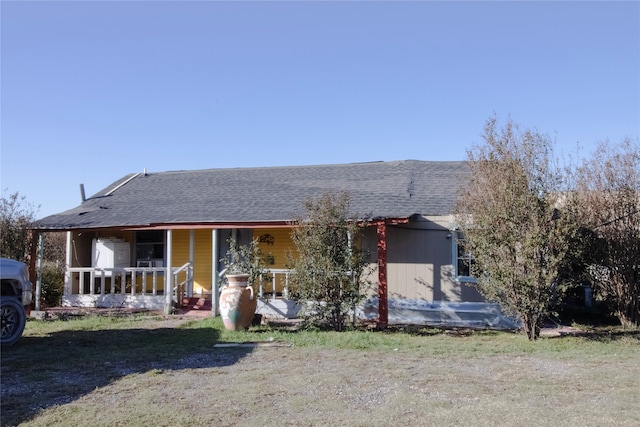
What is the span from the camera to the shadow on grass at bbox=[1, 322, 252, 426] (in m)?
6.23

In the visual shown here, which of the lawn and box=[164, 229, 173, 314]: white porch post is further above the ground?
box=[164, 229, 173, 314]: white porch post

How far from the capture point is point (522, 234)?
9.80m

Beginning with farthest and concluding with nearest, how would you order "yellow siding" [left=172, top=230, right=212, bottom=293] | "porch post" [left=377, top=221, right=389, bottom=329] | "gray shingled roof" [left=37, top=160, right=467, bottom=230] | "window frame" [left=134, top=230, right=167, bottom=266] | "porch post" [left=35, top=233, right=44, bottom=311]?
"window frame" [left=134, top=230, right=167, bottom=266], "yellow siding" [left=172, top=230, right=212, bottom=293], "porch post" [left=35, top=233, right=44, bottom=311], "gray shingled roof" [left=37, top=160, right=467, bottom=230], "porch post" [left=377, top=221, right=389, bottom=329]

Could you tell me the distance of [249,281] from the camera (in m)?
11.6

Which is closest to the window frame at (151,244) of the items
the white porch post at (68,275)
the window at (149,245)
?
the window at (149,245)

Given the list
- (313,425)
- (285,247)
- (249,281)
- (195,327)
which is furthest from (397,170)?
(313,425)

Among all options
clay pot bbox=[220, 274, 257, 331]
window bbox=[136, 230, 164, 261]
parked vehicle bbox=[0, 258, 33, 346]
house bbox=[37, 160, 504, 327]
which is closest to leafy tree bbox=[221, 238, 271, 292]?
house bbox=[37, 160, 504, 327]

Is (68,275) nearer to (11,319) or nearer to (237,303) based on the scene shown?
(11,319)

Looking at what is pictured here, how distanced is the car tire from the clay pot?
354 cm

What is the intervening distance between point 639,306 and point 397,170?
699cm

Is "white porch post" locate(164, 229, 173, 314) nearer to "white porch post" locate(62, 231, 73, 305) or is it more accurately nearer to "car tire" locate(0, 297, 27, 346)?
"white porch post" locate(62, 231, 73, 305)

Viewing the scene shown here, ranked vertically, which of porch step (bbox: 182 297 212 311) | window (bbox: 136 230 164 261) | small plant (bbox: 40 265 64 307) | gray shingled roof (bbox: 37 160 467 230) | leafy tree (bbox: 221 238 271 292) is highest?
gray shingled roof (bbox: 37 160 467 230)

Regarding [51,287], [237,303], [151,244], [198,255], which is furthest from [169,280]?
[51,287]

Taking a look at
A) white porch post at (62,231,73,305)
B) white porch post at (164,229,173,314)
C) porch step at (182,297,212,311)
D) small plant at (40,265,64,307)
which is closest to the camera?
white porch post at (164,229,173,314)
